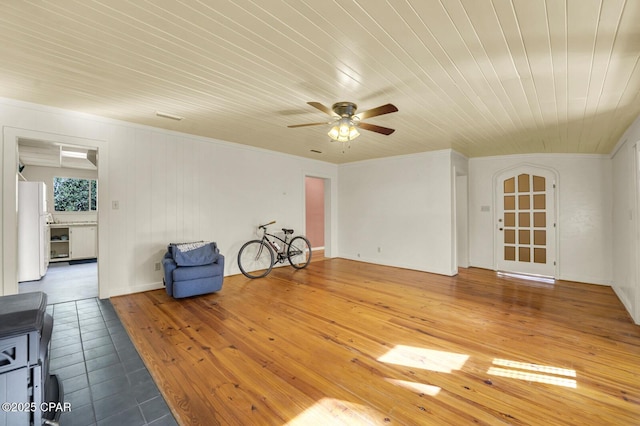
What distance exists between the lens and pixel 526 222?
550 centimetres

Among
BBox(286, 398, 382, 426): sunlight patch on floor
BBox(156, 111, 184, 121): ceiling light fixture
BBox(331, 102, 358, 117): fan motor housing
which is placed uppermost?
BBox(156, 111, 184, 121): ceiling light fixture

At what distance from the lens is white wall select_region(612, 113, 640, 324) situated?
10.4 ft

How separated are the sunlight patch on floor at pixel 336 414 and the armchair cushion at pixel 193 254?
2818 millimetres

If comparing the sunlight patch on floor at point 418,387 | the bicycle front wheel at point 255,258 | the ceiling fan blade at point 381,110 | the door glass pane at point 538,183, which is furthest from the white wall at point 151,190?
the door glass pane at point 538,183

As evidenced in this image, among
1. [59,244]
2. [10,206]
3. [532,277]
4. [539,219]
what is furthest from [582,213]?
[59,244]

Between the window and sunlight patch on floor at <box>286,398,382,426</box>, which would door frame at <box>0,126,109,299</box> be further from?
the window

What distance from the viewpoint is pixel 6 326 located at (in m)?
1.14

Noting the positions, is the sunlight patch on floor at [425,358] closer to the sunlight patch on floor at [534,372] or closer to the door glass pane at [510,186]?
the sunlight patch on floor at [534,372]

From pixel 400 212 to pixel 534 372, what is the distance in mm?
4085

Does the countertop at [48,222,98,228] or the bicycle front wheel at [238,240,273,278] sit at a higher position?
the countertop at [48,222,98,228]

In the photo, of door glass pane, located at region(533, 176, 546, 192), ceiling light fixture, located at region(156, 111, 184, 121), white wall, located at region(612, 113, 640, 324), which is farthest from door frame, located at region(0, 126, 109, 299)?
door glass pane, located at region(533, 176, 546, 192)

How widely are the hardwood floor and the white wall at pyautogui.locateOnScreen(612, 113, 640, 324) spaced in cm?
29

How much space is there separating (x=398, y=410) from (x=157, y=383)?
1688 millimetres

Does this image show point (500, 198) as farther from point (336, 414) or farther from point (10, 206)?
point (10, 206)
